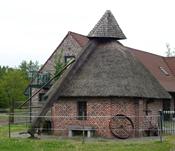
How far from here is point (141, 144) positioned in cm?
2280

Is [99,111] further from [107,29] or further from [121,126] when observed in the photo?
[107,29]

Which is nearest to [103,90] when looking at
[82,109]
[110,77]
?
[110,77]

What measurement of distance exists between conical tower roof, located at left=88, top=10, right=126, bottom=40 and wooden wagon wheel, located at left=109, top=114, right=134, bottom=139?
554 cm

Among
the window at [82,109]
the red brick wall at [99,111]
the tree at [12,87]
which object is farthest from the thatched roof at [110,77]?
the tree at [12,87]

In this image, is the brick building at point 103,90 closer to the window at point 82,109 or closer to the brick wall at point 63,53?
the window at point 82,109

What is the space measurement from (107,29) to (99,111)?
565cm

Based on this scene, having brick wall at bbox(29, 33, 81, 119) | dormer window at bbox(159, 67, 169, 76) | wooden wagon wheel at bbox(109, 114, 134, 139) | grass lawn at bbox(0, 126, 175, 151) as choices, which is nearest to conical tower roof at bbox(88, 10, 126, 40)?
wooden wagon wheel at bbox(109, 114, 134, 139)

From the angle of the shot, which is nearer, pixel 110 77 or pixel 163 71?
pixel 110 77

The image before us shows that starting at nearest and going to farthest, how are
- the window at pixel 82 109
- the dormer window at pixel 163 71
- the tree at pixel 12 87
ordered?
Answer: 1. the window at pixel 82 109
2. the dormer window at pixel 163 71
3. the tree at pixel 12 87

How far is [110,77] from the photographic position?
95.0 ft

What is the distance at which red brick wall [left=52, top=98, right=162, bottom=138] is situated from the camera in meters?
28.2

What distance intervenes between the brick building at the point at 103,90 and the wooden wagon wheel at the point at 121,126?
0.17 m

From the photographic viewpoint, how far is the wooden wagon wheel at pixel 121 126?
91.1 feet

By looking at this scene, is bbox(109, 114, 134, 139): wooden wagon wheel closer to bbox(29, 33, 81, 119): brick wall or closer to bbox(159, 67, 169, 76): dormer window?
bbox(29, 33, 81, 119): brick wall
